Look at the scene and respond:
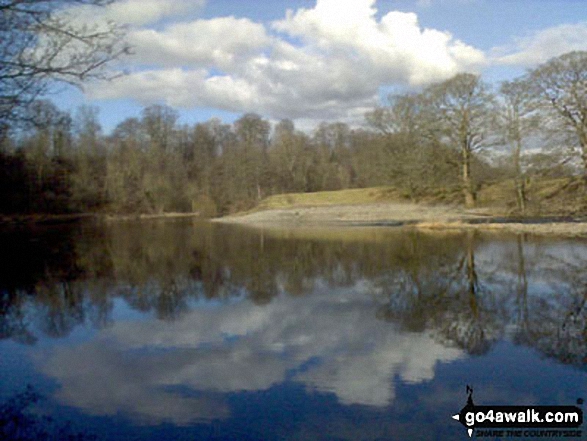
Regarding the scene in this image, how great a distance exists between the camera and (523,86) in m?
33.6

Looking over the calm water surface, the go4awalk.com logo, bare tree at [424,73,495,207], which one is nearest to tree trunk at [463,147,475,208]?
bare tree at [424,73,495,207]

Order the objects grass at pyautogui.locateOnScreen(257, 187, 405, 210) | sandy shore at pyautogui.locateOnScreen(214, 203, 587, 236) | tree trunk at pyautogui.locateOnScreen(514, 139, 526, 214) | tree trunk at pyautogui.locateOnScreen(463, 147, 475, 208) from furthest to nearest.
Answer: grass at pyautogui.locateOnScreen(257, 187, 405, 210) → tree trunk at pyautogui.locateOnScreen(463, 147, 475, 208) → tree trunk at pyautogui.locateOnScreen(514, 139, 526, 214) → sandy shore at pyautogui.locateOnScreen(214, 203, 587, 236)

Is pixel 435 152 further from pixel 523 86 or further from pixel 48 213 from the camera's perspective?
pixel 48 213

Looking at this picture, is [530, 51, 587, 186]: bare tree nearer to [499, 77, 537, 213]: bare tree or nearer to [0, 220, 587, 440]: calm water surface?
[499, 77, 537, 213]: bare tree

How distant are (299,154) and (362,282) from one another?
56899 millimetres

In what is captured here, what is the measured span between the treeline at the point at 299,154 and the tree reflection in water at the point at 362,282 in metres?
5.18

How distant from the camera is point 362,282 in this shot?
13.2 metres

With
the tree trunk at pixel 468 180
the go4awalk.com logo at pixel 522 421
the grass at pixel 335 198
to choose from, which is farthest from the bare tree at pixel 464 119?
the go4awalk.com logo at pixel 522 421

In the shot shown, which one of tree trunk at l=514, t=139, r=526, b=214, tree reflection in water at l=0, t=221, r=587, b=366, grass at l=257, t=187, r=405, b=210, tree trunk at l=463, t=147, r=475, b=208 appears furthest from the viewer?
grass at l=257, t=187, r=405, b=210

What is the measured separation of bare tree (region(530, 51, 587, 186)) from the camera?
29.1m

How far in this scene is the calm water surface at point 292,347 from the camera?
5.35 meters

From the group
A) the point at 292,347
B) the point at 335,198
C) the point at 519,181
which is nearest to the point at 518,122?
the point at 519,181

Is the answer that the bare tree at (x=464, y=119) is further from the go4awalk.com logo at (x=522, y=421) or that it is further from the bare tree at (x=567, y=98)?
the go4awalk.com logo at (x=522, y=421)

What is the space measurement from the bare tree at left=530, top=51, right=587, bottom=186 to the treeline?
0.07 meters
